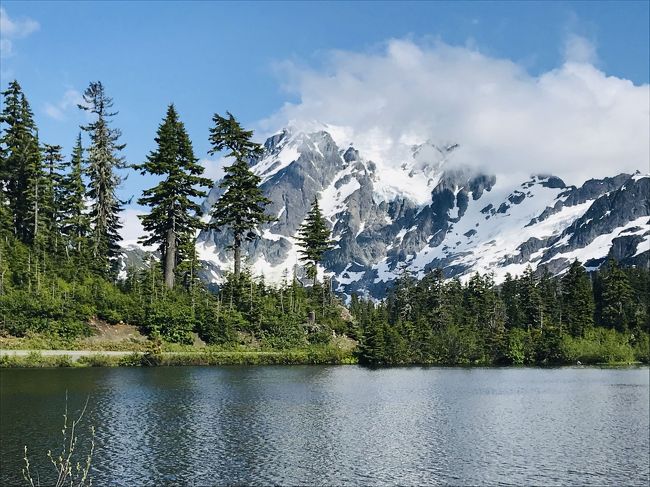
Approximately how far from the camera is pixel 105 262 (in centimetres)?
6919

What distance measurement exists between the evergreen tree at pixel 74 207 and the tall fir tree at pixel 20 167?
380cm

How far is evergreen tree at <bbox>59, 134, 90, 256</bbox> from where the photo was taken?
225 ft

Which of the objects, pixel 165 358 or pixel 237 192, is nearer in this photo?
pixel 165 358

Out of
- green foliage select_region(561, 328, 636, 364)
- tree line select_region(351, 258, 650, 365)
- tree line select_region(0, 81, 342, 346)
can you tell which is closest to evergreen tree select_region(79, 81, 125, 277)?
tree line select_region(0, 81, 342, 346)

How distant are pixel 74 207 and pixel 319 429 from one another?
4836 cm

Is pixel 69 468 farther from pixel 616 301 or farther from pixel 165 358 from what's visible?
pixel 616 301

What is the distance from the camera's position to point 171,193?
70.3 meters

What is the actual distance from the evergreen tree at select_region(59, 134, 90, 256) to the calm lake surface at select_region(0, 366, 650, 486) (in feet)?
73.4

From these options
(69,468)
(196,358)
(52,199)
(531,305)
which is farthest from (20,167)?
(531,305)

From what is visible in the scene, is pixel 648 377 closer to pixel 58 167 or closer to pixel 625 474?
pixel 625 474

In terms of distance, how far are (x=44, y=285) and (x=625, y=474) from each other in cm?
5077

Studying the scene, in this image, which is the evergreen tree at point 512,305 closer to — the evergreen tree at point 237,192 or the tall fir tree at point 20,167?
the evergreen tree at point 237,192

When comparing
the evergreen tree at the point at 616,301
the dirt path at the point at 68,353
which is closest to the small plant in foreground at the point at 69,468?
the dirt path at the point at 68,353

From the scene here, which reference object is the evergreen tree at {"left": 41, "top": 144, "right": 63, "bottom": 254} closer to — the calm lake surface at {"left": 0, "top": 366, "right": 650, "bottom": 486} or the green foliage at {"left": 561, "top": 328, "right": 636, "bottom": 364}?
the calm lake surface at {"left": 0, "top": 366, "right": 650, "bottom": 486}
